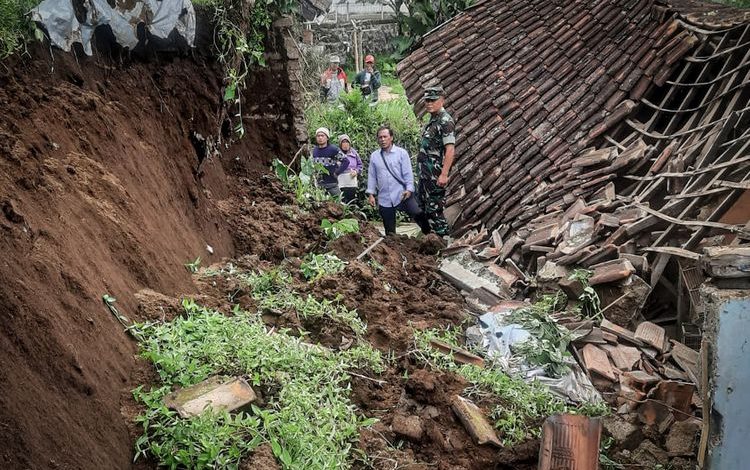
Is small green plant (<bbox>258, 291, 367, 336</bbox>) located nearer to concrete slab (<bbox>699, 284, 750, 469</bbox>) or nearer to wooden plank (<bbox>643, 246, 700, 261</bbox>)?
concrete slab (<bbox>699, 284, 750, 469</bbox>)

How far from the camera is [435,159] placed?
385 inches

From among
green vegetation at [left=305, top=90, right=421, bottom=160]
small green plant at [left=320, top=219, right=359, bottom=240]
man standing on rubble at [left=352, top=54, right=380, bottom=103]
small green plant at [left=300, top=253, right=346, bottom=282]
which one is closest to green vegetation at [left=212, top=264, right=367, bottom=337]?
small green plant at [left=300, top=253, right=346, bottom=282]

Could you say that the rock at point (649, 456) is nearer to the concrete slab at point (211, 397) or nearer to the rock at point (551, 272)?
the rock at point (551, 272)

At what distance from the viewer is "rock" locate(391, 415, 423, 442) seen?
16.9 ft

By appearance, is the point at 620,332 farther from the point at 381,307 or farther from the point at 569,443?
the point at 569,443

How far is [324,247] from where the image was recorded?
7.96 metres

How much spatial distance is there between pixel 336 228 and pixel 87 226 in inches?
129

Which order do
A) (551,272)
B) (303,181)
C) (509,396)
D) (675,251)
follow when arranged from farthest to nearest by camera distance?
(303,181) → (551,272) → (675,251) → (509,396)

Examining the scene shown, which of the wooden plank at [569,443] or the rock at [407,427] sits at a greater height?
the rock at [407,427]

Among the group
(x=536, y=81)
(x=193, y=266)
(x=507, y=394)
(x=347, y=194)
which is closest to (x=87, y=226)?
(x=193, y=266)

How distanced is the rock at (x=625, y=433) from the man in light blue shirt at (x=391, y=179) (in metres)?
4.61

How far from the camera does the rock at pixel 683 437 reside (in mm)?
5703

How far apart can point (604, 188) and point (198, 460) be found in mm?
6384

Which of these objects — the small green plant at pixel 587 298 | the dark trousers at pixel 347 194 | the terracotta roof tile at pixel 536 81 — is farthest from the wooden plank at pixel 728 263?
the dark trousers at pixel 347 194
